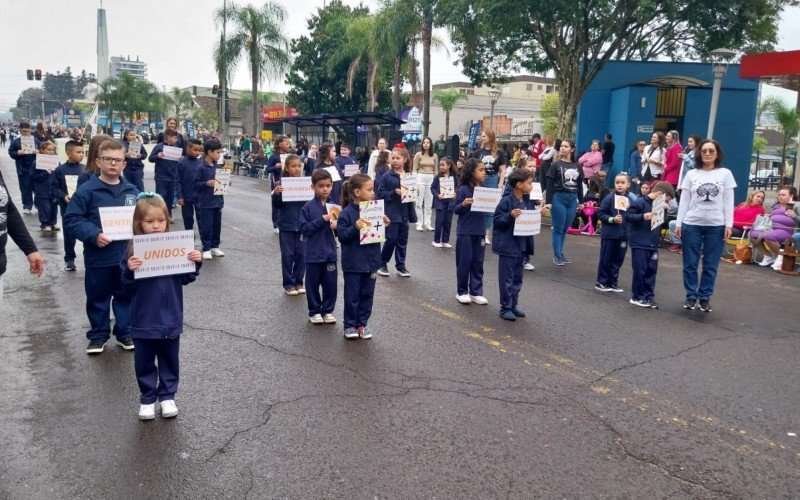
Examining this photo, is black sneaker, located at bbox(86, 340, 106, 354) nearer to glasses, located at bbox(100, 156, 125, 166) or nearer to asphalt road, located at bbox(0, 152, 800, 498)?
asphalt road, located at bbox(0, 152, 800, 498)

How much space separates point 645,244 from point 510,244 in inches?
76.9

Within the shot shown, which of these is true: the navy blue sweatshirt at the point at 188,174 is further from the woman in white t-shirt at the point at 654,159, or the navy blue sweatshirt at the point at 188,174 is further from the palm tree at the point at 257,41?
the palm tree at the point at 257,41

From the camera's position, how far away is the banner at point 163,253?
14.8ft

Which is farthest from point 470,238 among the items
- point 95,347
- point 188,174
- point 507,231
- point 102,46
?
point 102,46

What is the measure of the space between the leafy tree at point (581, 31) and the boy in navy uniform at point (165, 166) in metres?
11.0

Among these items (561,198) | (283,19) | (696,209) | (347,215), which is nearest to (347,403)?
(347,215)

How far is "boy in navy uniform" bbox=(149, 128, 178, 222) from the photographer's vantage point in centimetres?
1332

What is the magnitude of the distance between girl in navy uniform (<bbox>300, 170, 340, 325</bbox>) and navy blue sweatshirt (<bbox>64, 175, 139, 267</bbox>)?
69.6 inches

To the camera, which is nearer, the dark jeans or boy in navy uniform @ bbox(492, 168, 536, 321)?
boy in navy uniform @ bbox(492, 168, 536, 321)

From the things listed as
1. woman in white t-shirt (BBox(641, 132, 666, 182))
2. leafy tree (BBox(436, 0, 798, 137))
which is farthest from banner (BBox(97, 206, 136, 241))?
leafy tree (BBox(436, 0, 798, 137))

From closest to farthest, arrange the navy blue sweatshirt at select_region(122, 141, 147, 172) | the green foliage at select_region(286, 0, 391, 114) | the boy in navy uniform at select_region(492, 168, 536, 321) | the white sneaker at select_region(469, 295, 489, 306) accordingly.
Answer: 1. the boy in navy uniform at select_region(492, 168, 536, 321)
2. the white sneaker at select_region(469, 295, 489, 306)
3. the navy blue sweatshirt at select_region(122, 141, 147, 172)
4. the green foliage at select_region(286, 0, 391, 114)

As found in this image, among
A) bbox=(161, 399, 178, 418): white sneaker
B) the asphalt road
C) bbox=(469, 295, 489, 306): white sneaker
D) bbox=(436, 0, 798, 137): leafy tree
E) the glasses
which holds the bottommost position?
the asphalt road

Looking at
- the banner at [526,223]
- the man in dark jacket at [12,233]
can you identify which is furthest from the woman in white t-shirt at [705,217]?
the man in dark jacket at [12,233]

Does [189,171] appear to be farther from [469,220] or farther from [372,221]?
[372,221]
